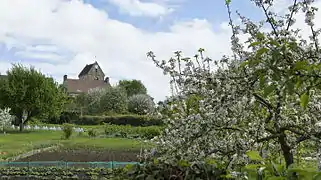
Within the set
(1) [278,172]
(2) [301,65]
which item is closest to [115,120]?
(1) [278,172]

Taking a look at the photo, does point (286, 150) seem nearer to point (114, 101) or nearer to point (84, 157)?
point (84, 157)

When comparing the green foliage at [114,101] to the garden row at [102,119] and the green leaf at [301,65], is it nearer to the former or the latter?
the garden row at [102,119]

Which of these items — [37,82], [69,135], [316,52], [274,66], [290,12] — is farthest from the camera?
[37,82]

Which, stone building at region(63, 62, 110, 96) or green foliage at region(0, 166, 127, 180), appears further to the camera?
stone building at region(63, 62, 110, 96)

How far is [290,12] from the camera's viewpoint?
108 inches

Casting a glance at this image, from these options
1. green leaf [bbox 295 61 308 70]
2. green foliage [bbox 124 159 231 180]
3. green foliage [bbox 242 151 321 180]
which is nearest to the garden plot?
green foliage [bbox 124 159 231 180]

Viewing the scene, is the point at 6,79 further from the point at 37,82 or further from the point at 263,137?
the point at 263,137

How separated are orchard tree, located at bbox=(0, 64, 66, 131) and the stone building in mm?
29742

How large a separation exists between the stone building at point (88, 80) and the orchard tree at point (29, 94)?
2974 centimetres

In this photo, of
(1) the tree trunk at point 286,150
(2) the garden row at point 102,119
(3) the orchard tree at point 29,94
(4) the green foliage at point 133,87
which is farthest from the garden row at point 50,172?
(4) the green foliage at point 133,87

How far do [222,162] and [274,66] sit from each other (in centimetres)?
124

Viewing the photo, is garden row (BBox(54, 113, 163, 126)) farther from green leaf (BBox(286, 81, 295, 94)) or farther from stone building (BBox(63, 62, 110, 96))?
stone building (BBox(63, 62, 110, 96))

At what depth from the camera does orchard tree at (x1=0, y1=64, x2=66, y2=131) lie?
94.4 ft

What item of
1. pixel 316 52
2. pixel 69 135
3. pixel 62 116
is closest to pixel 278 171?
pixel 316 52
